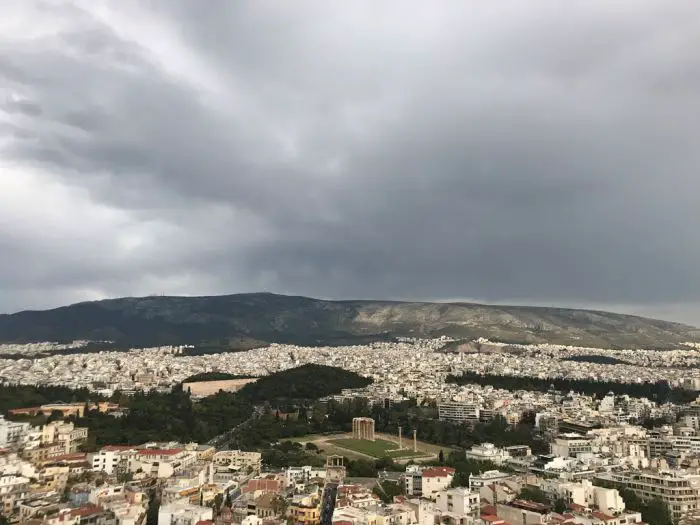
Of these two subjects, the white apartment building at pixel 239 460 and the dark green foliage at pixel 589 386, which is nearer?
the white apartment building at pixel 239 460

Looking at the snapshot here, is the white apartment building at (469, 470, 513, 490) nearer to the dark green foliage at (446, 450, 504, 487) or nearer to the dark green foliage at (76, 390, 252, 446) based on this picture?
the dark green foliage at (446, 450, 504, 487)

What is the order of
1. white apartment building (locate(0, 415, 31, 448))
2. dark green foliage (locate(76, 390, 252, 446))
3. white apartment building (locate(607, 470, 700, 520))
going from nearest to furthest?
white apartment building (locate(607, 470, 700, 520)), white apartment building (locate(0, 415, 31, 448)), dark green foliage (locate(76, 390, 252, 446))

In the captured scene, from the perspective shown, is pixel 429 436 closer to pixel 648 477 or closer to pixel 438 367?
pixel 648 477

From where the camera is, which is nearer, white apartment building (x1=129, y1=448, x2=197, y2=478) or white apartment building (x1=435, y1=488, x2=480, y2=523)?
white apartment building (x1=435, y1=488, x2=480, y2=523)

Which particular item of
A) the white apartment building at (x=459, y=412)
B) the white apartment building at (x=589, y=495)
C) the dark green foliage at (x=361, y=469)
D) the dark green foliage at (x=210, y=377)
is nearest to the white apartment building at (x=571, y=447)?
the white apartment building at (x=589, y=495)

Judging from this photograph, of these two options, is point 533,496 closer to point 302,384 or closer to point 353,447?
point 353,447

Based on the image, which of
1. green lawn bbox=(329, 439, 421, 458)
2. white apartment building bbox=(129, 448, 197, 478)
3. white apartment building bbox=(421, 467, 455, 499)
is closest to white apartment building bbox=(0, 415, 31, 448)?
white apartment building bbox=(129, 448, 197, 478)

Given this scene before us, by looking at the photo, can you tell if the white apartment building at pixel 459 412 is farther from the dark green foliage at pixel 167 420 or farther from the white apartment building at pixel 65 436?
the white apartment building at pixel 65 436

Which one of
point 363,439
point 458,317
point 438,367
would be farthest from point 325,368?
point 458,317
